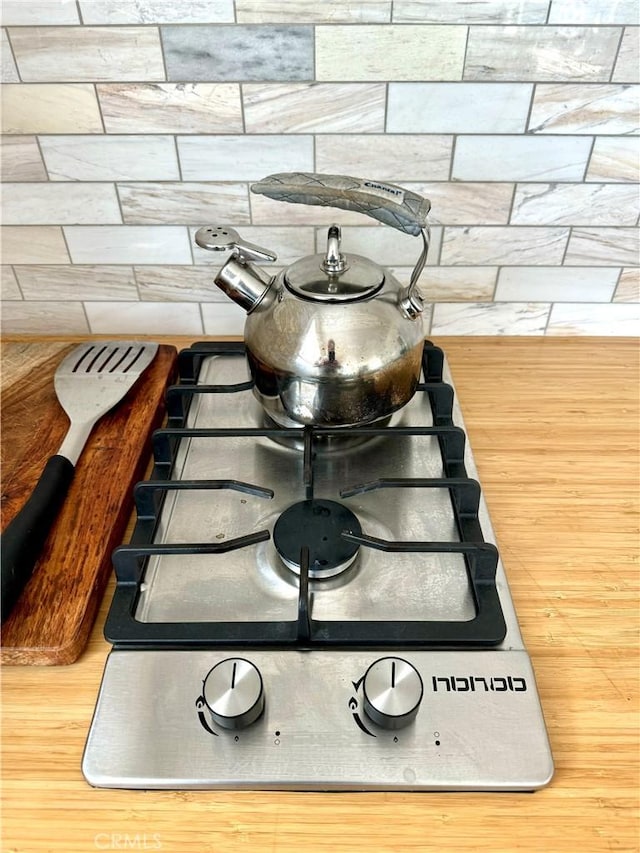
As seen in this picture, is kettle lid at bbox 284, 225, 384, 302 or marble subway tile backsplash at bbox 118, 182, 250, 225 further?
marble subway tile backsplash at bbox 118, 182, 250, 225

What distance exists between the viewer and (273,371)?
0.68 meters

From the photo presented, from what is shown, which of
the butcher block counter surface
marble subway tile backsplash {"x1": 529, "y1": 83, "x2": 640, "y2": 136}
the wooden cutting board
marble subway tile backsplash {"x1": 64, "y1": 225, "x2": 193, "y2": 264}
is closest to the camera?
the butcher block counter surface

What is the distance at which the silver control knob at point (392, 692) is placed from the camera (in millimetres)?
487

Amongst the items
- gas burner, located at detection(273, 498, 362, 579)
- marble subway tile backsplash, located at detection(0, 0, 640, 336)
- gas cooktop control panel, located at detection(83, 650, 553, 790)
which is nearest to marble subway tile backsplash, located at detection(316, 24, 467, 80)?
marble subway tile backsplash, located at detection(0, 0, 640, 336)

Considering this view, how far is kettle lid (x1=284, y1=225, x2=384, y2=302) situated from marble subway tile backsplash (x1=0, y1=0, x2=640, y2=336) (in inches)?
7.8

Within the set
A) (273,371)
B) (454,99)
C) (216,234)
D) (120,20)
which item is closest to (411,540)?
(273,371)

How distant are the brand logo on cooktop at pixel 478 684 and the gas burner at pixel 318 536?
13cm

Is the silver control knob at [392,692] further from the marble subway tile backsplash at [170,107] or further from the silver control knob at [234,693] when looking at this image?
the marble subway tile backsplash at [170,107]

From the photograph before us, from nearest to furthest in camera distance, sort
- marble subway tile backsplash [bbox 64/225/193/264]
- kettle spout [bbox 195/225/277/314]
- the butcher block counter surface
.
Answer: the butcher block counter surface, kettle spout [bbox 195/225/277/314], marble subway tile backsplash [bbox 64/225/193/264]

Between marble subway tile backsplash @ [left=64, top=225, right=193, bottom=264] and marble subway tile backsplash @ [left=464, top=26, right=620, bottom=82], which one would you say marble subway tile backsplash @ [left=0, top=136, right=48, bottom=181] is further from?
marble subway tile backsplash @ [left=464, top=26, right=620, bottom=82]

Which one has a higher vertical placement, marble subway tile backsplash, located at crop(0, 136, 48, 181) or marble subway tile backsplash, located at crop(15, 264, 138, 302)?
marble subway tile backsplash, located at crop(0, 136, 48, 181)

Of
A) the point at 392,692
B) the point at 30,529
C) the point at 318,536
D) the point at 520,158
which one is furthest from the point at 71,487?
the point at 520,158

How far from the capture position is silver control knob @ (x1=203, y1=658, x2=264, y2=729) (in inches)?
19.2

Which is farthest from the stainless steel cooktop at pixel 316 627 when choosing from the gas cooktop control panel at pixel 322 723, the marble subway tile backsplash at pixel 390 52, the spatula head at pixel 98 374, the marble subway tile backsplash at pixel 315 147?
the marble subway tile backsplash at pixel 390 52
